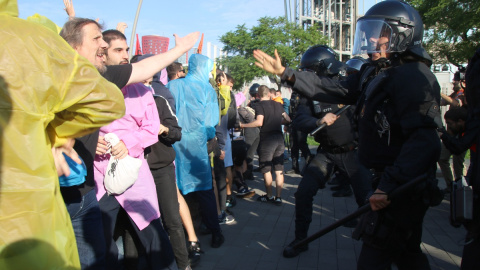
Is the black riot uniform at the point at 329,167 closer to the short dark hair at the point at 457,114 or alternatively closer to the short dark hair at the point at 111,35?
the short dark hair at the point at 457,114

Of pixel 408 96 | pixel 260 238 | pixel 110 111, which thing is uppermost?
pixel 110 111

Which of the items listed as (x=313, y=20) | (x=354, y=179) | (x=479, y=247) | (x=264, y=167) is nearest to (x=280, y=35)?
(x=313, y=20)

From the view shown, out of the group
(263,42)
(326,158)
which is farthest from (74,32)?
(263,42)

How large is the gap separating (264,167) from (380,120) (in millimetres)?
4489

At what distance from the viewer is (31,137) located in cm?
143

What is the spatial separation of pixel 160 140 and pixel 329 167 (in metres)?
1.96

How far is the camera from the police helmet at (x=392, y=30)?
2748 millimetres

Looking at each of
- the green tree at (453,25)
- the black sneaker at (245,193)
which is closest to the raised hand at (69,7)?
the black sneaker at (245,193)

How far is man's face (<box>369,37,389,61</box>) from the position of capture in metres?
2.81

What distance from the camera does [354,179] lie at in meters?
4.71

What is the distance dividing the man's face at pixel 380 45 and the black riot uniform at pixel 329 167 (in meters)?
1.87

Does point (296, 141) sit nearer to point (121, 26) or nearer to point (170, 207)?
point (170, 207)

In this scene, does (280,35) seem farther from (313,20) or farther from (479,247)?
(479,247)

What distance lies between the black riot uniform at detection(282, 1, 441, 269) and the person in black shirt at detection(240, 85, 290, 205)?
4.14 metres
